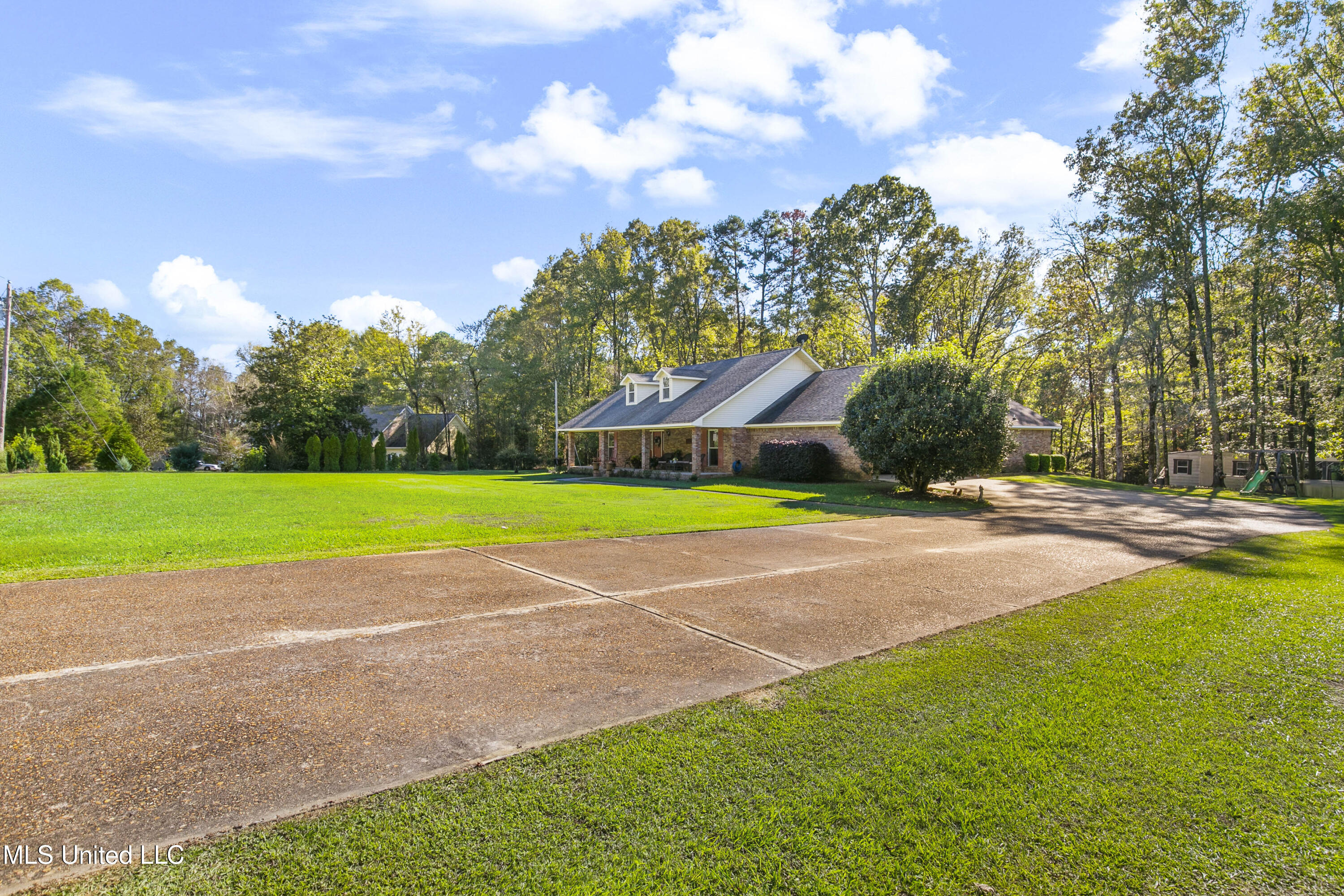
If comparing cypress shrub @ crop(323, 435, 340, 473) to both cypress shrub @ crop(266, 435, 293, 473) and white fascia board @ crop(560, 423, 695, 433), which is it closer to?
cypress shrub @ crop(266, 435, 293, 473)

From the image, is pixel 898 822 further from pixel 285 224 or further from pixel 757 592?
pixel 285 224

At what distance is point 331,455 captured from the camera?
38094 mm

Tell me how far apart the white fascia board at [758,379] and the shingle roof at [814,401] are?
79 centimetres

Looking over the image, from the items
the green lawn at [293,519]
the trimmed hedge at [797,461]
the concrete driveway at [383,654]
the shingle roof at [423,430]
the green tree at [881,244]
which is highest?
the green tree at [881,244]

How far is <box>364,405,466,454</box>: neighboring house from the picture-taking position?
51750 mm

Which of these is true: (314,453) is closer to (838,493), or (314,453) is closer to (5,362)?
(5,362)

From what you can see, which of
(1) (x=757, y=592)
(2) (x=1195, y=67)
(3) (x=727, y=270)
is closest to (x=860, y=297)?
(3) (x=727, y=270)

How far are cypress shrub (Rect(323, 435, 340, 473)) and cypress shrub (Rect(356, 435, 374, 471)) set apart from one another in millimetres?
1405

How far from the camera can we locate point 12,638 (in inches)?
173

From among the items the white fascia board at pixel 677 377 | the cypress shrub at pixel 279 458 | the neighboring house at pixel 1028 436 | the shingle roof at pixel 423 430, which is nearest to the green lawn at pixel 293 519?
the white fascia board at pixel 677 377

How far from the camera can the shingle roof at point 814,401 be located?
24.6 metres

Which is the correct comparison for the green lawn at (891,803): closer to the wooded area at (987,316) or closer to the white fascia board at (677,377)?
the wooded area at (987,316)

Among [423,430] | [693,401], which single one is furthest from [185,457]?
[693,401]

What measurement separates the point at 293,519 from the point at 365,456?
104 ft
